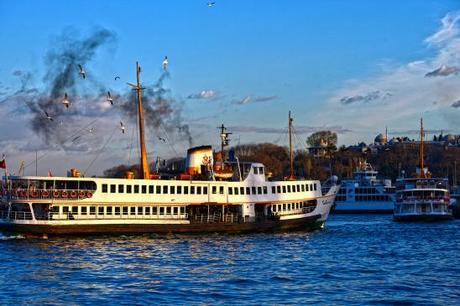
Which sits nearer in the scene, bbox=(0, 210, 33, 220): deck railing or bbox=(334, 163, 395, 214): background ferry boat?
bbox=(0, 210, 33, 220): deck railing

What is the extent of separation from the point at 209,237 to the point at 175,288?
2588cm

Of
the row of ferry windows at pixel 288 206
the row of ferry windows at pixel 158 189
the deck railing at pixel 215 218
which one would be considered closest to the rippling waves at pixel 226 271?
the deck railing at pixel 215 218

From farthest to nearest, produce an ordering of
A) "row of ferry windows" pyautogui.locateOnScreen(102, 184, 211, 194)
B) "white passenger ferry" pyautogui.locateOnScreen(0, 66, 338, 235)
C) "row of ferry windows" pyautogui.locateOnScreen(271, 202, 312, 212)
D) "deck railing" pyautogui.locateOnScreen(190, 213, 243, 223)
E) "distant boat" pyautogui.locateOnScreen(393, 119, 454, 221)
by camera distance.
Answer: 1. "distant boat" pyautogui.locateOnScreen(393, 119, 454, 221)
2. "row of ferry windows" pyautogui.locateOnScreen(271, 202, 312, 212)
3. "deck railing" pyautogui.locateOnScreen(190, 213, 243, 223)
4. "row of ferry windows" pyautogui.locateOnScreen(102, 184, 211, 194)
5. "white passenger ferry" pyautogui.locateOnScreen(0, 66, 338, 235)

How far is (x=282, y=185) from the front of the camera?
65.1m

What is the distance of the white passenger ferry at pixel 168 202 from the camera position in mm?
53562

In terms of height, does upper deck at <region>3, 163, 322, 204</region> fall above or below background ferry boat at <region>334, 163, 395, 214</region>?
above

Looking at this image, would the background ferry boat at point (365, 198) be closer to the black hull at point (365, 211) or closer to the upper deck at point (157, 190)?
the black hull at point (365, 211)

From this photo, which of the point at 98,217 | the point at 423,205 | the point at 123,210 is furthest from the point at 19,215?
the point at 423,205

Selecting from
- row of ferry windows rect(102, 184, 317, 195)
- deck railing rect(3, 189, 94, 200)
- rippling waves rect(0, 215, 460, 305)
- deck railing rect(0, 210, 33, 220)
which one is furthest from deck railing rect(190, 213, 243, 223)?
deck railing rect(0, 210, 33, 220)

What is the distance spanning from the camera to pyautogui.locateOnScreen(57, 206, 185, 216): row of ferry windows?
54938mm

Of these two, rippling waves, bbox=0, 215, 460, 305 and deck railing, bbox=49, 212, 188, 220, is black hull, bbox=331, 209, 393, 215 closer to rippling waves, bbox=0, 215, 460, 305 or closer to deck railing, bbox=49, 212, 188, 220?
rippling waves, bbox=0, 215, 460, 305

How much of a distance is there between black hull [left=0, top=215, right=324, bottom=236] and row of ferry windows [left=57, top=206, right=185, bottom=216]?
1.09 m

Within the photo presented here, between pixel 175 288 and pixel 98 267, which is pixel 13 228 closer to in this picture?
pixel 98 267

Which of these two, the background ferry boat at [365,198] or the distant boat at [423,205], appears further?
the background ferry boat at [365,198]
